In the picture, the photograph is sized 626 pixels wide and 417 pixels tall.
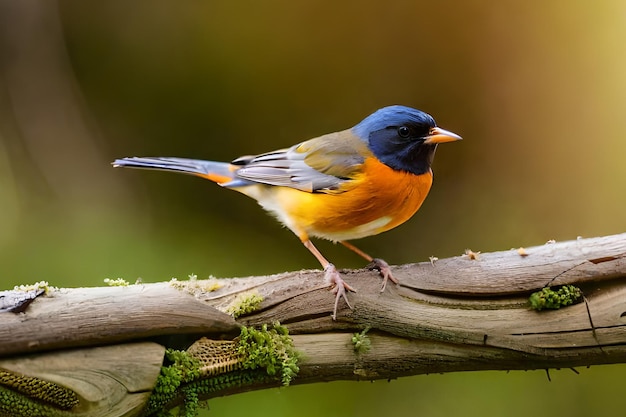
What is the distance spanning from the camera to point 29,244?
436 centimetres

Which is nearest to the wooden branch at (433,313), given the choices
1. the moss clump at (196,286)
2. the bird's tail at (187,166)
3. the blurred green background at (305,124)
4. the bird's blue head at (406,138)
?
the moss clump at (196,286)

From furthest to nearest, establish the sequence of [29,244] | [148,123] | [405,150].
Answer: [148,123] → [29,244] → [405,150]

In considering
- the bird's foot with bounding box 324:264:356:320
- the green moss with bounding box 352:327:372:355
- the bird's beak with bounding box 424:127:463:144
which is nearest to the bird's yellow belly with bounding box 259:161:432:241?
the bird's beak with bounding box 424:127:463:144

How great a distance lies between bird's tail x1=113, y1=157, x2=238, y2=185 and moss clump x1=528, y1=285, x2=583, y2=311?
1.56 m

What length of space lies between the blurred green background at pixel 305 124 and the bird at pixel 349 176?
132cm

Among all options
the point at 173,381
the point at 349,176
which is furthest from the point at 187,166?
the point at 173,381

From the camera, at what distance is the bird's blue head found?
10.2ft

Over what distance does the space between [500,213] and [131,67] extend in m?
2.70

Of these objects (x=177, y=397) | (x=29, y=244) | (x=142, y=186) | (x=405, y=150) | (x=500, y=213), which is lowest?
(x=177, y=397)

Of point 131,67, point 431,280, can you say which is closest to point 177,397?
point 431,280

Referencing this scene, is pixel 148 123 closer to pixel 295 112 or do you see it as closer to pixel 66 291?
pixel 295 112

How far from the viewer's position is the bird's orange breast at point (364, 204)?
3008 millimetres

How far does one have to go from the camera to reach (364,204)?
3.01m

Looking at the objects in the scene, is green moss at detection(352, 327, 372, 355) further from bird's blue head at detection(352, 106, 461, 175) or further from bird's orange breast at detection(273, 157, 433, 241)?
bird's blue head at detection(352, 106, 461, 175)
